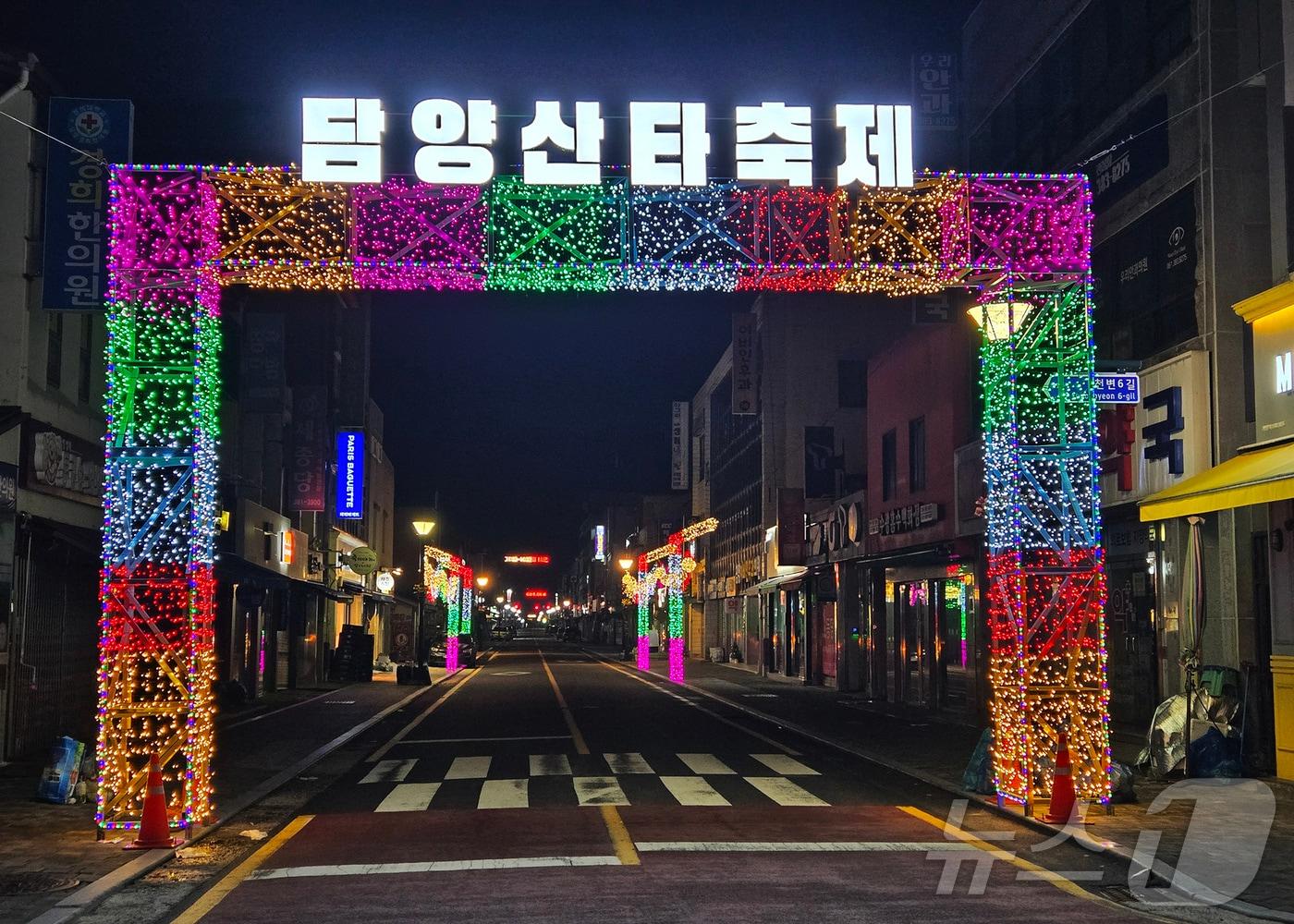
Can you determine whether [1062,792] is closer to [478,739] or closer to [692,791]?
[692,791]

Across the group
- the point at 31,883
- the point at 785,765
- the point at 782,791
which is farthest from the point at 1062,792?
the point at 31,883

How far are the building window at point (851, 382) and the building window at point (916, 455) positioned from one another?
18.7 metres

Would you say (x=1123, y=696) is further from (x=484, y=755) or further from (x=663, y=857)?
(x=663, y=857)

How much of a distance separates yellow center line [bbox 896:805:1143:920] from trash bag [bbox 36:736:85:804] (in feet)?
29.1

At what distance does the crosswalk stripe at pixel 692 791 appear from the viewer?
46.8 ft

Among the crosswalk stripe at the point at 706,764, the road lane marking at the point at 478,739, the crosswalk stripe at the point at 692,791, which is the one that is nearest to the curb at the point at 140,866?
the road lane marking at the point at 478,739

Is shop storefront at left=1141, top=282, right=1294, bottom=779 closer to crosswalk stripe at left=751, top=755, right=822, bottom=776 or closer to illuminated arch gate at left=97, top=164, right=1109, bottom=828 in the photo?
illuminated arch gate at left=97, top=164, right=1109, bottom=828

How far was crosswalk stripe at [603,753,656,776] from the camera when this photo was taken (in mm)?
17172

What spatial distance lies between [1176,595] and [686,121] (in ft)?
34.6

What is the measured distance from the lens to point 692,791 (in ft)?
49.6

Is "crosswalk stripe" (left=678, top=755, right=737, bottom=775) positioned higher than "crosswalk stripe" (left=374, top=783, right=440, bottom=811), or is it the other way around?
"crosswalk stripe" (left=374, top=783, right=440, bottom=811)

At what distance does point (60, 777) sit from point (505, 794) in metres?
4.78

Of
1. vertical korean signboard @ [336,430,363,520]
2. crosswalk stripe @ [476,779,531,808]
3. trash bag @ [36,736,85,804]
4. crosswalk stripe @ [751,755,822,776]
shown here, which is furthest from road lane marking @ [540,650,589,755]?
vertical korean signboard @ [336,430,363,520]

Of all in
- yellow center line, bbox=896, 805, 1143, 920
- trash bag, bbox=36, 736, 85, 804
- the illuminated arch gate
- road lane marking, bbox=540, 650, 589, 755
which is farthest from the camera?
road lane marking, bbox=540, 650, 589, 755
